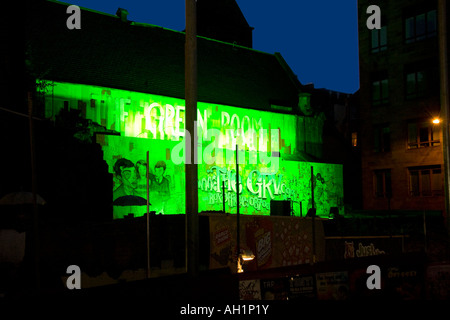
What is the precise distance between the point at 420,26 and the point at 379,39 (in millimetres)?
3702

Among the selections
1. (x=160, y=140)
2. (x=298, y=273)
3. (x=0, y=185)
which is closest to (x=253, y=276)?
(x=298, y=273)

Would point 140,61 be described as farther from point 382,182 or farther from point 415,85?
point 382,182

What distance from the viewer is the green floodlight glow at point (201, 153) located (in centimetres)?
2998

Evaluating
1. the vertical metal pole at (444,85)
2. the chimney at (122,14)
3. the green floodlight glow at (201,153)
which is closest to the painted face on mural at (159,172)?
the green floodlight glow at (201,153)

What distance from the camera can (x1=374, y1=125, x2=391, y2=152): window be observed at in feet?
135

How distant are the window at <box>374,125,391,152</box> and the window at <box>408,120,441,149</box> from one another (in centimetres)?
187

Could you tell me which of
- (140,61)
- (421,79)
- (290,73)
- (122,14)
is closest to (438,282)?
(140,61)

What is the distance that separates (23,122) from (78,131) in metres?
7.08

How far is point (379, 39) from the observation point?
41688mm

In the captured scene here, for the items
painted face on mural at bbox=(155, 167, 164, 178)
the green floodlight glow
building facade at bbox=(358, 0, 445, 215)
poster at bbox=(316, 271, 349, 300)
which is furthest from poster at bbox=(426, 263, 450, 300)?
building facade at bbox=(358, 0, 445, 215)

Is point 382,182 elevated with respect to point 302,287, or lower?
elevated

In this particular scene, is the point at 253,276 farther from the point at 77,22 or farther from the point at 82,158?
the point at 77,22
